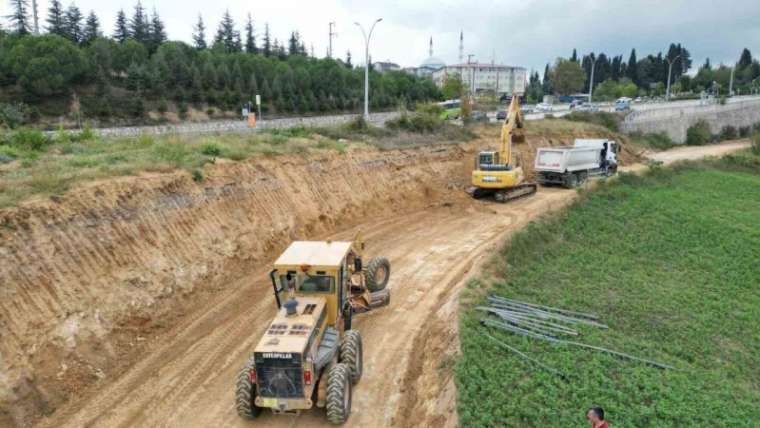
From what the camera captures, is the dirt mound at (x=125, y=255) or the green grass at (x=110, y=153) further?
the green grass at (x=110, y=153)

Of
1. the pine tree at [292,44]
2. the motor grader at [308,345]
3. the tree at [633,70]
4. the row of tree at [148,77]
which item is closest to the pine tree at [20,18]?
the row of tree at [148,77]

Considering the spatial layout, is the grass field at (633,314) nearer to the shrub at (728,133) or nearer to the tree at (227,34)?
the shrub at (728,133)

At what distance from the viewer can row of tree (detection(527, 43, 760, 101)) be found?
93312mm

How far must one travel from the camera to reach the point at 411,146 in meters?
28.7

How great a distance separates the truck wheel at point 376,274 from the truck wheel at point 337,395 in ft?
15.2

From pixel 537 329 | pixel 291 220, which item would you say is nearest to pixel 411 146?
pixel 291 220

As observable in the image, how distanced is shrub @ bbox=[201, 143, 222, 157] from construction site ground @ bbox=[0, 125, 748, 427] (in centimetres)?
111

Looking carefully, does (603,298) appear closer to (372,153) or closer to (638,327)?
(638,327)

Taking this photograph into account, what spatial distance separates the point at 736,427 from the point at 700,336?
16.0 ft

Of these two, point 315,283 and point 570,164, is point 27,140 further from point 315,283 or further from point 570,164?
point 570,164

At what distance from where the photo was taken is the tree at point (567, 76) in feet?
→ 296

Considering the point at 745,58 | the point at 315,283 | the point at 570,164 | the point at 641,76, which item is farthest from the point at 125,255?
the point at 745,58

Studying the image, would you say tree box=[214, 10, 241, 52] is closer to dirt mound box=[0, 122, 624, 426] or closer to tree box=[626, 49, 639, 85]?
dirt mound box=[0, 122, 624, 426]

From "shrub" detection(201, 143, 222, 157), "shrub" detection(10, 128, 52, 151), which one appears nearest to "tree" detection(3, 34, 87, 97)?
"shrub" detection(10, 128, 52, 151)
